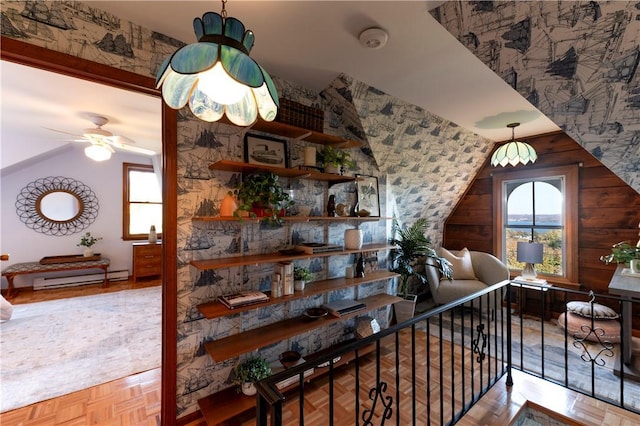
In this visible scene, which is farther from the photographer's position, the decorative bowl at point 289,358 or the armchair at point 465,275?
the armchair at point 465,275

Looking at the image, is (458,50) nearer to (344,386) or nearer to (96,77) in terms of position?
(96,77)

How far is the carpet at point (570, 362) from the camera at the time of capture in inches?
84.4

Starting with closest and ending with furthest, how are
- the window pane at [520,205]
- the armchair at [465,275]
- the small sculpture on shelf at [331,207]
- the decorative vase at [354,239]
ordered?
the small sculpture on shelf at [331,207] → the decorative vase at [354,239] → the armchair at [465,275] → the window pane at [520,205]

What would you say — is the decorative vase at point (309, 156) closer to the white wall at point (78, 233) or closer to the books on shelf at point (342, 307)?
the books on shelf at point (342, 307)

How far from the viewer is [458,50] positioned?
1.80 m

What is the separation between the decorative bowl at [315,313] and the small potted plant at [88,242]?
5.18 meters

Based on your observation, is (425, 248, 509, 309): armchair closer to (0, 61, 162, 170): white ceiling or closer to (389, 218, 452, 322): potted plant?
(389, 218, 452, 322): potted plant

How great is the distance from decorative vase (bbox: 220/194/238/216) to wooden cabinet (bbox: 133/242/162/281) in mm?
4347

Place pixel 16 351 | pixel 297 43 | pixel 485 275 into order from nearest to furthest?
1. pixel 297 43
2. pixel 16 351
3. pixel 485 275

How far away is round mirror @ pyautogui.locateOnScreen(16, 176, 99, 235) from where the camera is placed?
15.8 feet

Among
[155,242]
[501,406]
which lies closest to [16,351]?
[155,242]

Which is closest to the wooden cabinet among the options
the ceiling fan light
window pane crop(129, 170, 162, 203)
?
window pane crop(129, 170, 162, 203)

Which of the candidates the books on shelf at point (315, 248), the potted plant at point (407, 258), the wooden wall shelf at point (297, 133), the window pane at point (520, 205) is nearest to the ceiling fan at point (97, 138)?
the wooden wall shelf at point (297, 133)

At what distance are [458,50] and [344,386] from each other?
2.78 metres
